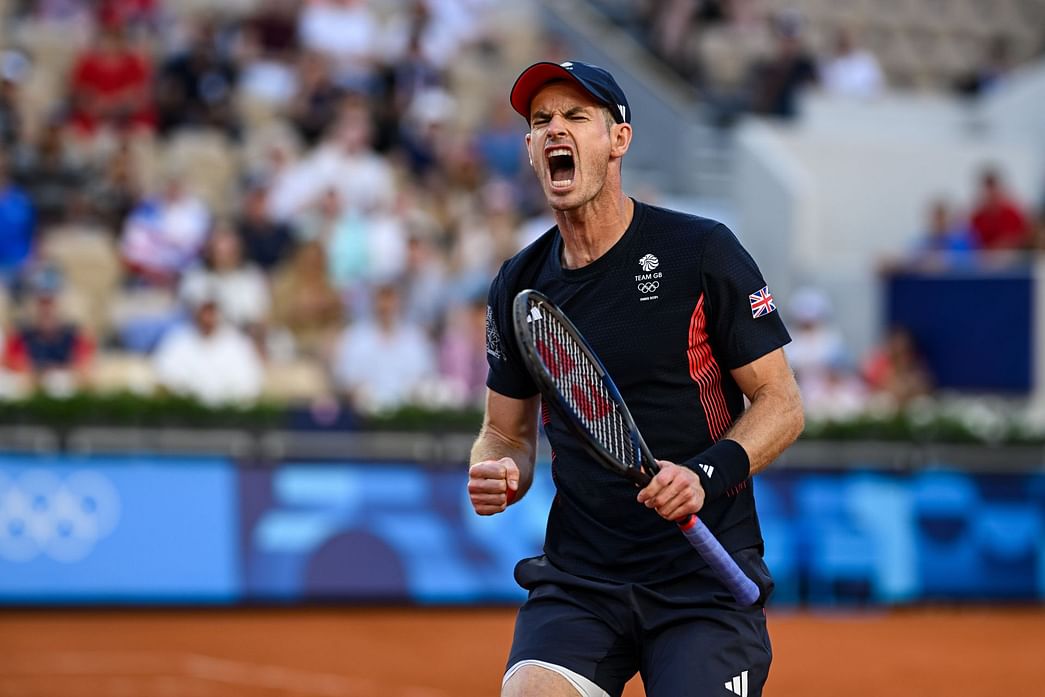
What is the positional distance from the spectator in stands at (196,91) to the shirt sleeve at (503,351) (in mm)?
11283

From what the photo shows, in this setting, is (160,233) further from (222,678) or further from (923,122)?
(923,122)

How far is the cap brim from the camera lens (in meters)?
4.48

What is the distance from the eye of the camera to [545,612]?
4672mm

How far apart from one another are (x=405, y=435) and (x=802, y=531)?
10.1 ft

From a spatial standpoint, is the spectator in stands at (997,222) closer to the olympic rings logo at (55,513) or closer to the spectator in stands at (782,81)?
the spectator in stands at (782,81)

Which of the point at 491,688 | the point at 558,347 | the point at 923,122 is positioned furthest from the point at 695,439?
the point at 923,122

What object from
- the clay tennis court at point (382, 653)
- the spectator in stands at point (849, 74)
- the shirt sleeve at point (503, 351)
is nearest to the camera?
the shirt sleeve at point (503, 351)

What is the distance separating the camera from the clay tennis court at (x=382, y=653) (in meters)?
9.65

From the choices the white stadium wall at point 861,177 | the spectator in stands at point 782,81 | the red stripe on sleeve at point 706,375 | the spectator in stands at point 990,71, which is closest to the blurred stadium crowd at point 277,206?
the white stadium wall at point 861,177

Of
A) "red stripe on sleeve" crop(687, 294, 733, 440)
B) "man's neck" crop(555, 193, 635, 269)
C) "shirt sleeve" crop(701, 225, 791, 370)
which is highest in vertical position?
"man's neck" crop(555, 193, 635, 269)

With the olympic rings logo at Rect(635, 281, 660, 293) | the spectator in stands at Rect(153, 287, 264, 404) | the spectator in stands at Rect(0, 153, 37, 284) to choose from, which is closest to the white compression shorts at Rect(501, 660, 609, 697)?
the olympic rings logo at Rect(635, 281, 660, 293)

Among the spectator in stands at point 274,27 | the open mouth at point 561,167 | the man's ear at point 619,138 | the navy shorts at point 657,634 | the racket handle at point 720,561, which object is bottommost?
the navy shorts at point 657,634

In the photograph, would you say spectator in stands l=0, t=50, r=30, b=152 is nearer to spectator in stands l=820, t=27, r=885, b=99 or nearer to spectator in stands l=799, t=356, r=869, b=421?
spectator in stands l=799, t=356, r=869, b=421

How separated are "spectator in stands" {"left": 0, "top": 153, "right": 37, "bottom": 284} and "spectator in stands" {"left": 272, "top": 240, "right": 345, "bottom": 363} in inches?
79.5
